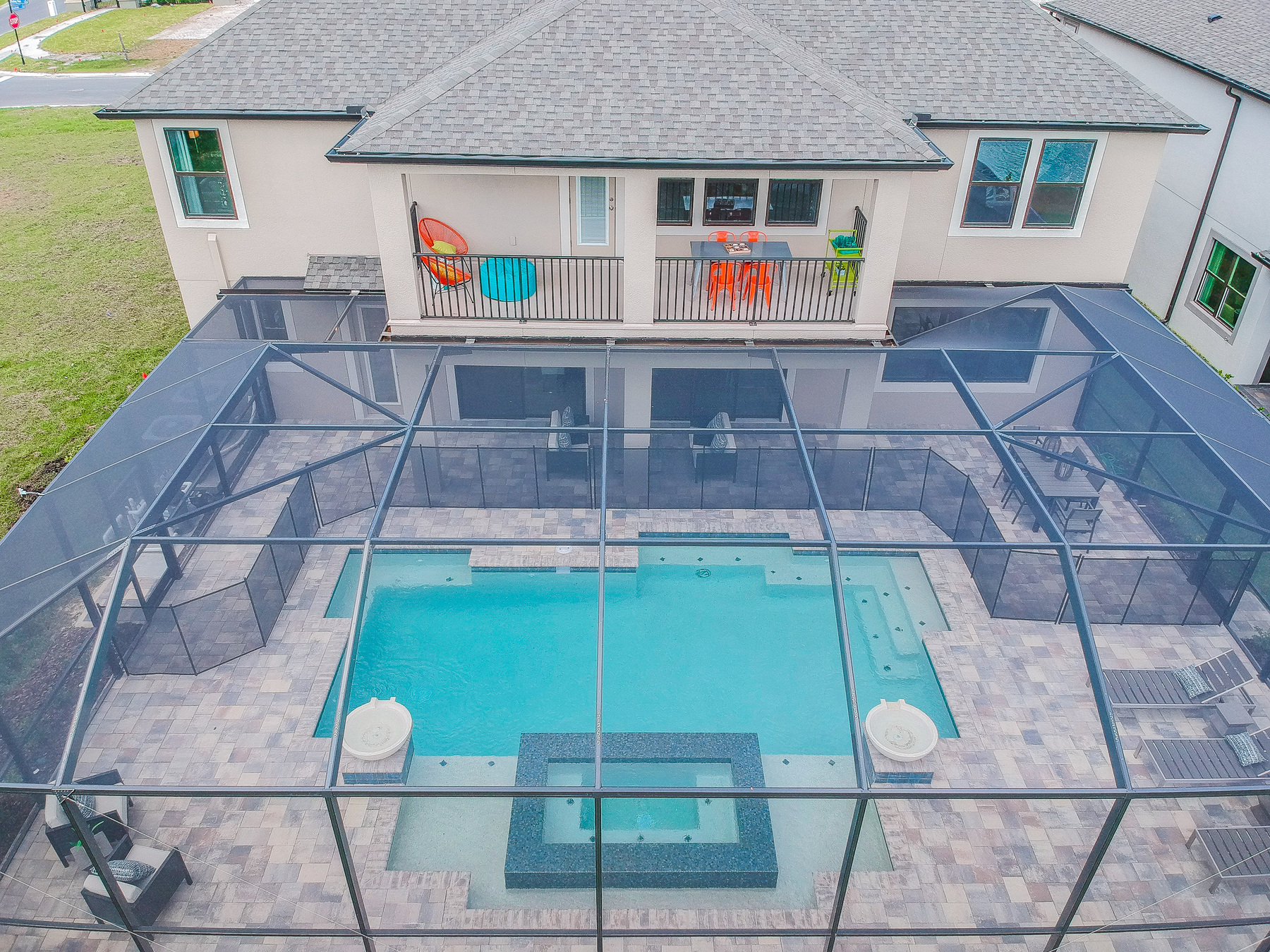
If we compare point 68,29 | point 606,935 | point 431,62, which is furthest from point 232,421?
point 68,29

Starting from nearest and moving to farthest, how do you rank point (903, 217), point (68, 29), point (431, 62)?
point (903, 217), point (431, 62), point (68, 29)

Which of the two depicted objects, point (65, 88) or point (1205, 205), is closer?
Result: point (1205, 205)

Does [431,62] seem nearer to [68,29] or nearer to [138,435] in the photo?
[138,435]

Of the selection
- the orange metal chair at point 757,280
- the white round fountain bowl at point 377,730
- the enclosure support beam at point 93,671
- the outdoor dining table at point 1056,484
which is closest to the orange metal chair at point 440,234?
the orange metal chair at point 757,280

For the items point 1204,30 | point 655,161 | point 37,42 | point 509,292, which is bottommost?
point 37,42

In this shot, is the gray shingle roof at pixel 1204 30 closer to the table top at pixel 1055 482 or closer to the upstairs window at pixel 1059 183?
the upstairs window at pixel 1059 183

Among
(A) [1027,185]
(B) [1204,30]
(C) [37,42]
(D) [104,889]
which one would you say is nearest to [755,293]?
(A) [1027,185]

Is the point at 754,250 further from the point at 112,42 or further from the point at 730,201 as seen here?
the point at 112,42
